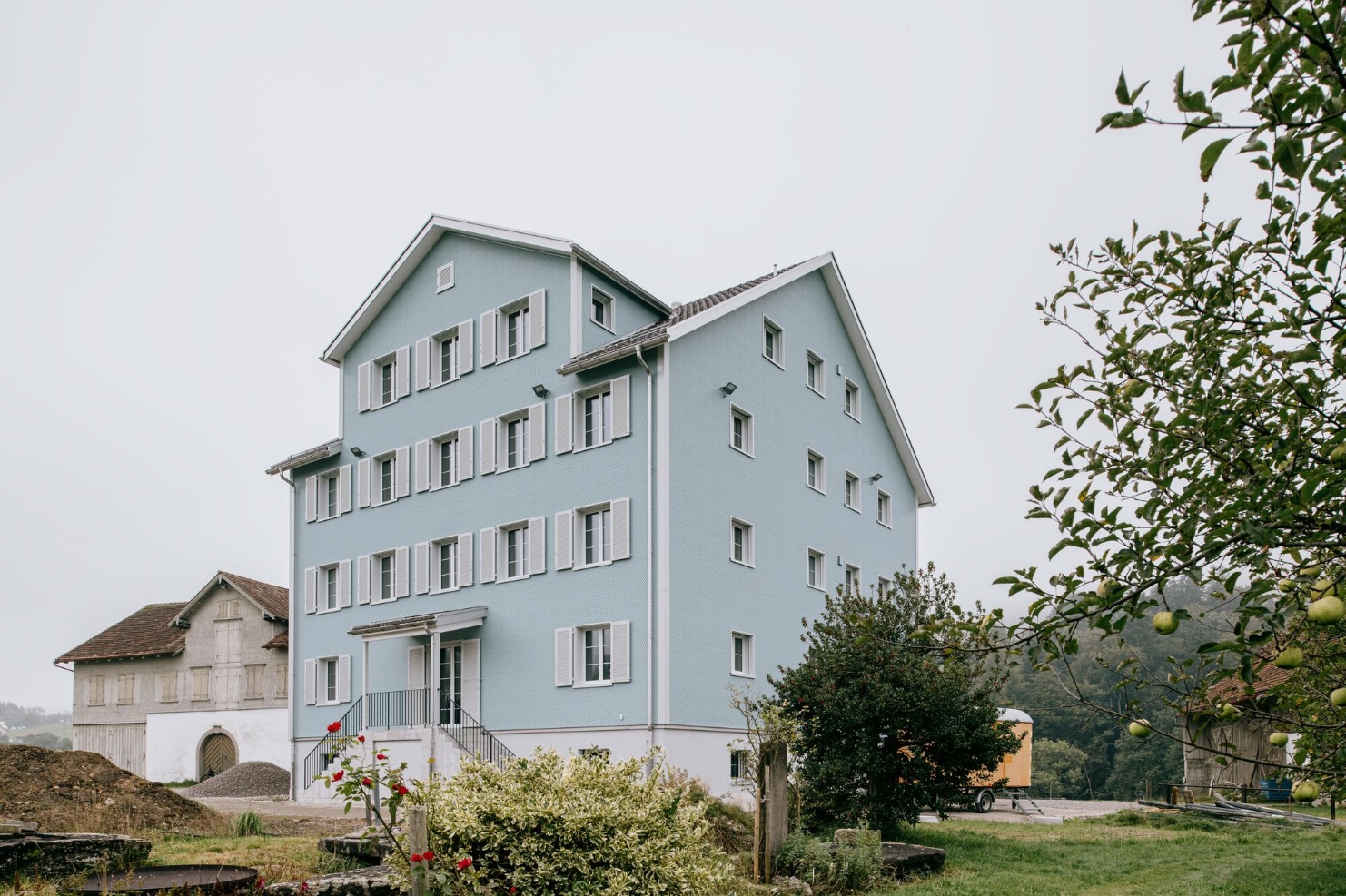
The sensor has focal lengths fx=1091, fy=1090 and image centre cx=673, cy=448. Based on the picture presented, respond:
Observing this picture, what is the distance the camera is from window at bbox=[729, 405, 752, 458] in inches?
991

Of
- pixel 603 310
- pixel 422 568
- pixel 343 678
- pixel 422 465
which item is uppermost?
pixel 603 310

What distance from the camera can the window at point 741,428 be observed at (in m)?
25.2

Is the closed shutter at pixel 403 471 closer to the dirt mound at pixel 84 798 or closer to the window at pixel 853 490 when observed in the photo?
the dirt mound at pixel 84 798

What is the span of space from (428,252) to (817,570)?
43.0 feet

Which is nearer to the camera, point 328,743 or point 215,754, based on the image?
point 328,743

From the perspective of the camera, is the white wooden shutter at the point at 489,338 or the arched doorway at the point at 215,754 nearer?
the white wooden shutter at the point at 489,338

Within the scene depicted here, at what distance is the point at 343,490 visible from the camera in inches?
1181

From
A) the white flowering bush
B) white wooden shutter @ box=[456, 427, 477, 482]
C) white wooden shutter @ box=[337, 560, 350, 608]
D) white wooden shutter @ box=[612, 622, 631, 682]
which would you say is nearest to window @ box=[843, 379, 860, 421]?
white wooden shutter @ box=[456, 427, 477, 482]

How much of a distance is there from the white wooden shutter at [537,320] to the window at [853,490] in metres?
9.87

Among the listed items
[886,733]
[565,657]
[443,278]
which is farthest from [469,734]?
[443,278]

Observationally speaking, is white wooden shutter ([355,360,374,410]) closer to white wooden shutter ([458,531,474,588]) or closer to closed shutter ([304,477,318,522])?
closed shutter ([304,477,318,522])

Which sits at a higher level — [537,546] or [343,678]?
[537,546]

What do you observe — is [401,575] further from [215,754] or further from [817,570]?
[215,754]

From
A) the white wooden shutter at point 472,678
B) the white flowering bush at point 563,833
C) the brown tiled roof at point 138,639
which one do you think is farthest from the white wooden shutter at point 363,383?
the white flowering bush at point 563,833
